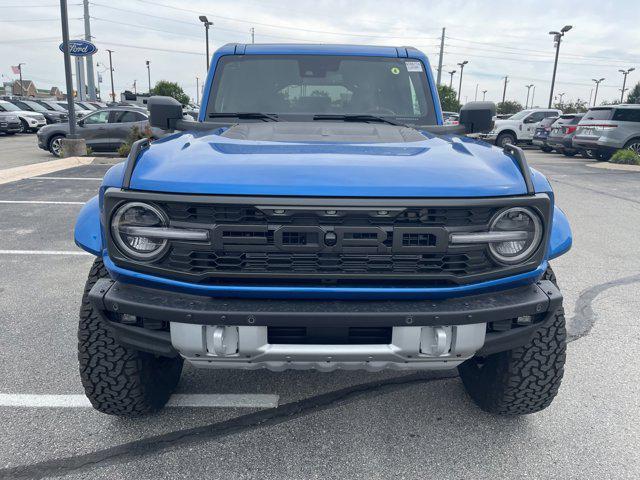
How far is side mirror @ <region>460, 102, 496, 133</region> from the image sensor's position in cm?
346

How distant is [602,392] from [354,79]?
2486 mm

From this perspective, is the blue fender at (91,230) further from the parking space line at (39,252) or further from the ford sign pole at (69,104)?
the ford sign pole at (69,104)

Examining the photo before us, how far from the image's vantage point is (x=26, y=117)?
23.7m

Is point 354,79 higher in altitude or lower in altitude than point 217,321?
higher

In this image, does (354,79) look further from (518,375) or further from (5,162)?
(5,162)

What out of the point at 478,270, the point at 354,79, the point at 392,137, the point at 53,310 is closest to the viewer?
the point at 478,270

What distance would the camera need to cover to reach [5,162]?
13.5m

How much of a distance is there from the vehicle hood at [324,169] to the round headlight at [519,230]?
0.10 m

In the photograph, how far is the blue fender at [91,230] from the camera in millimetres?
2293

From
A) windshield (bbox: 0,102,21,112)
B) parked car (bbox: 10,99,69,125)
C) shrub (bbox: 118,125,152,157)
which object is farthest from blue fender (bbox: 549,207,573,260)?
parked car (bbox: 10,99,69,125)

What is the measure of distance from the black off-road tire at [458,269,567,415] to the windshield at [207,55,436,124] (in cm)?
166

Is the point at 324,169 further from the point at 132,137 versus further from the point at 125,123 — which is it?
the point at 125,123

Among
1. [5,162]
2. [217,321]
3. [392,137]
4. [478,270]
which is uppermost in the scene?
[392,137]

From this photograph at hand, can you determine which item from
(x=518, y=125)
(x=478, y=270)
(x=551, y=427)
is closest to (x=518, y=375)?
(x=551, y=427)
